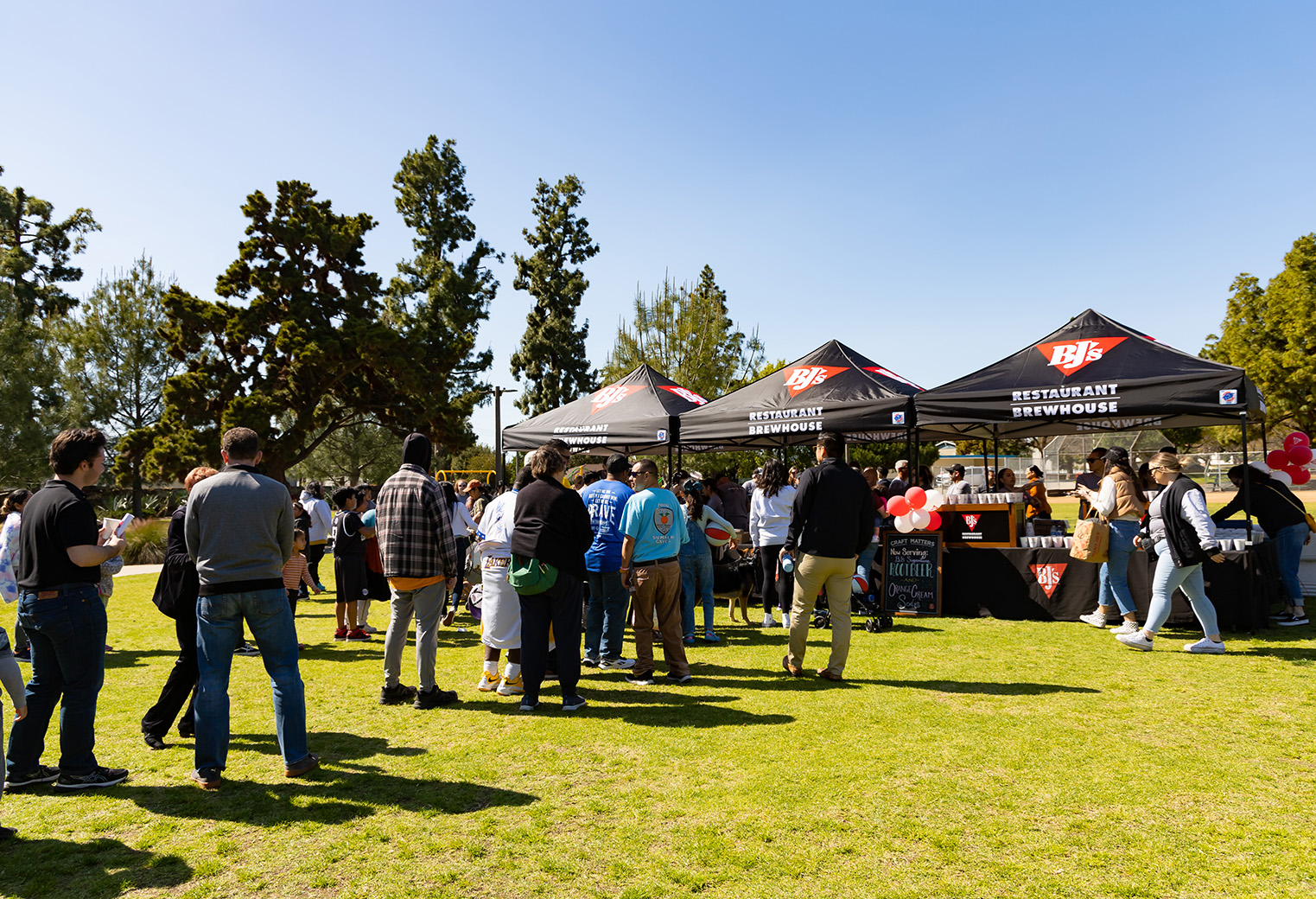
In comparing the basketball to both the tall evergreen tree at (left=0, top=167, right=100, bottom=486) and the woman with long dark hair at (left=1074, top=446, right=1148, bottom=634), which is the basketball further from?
the tall evergreen tree at (left=0, top=167, right=100, bottom=486)

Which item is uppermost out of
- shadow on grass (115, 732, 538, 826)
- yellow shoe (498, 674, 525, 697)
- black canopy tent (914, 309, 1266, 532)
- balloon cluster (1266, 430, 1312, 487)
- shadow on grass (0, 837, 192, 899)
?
black canopy tent (914, 309, 1266, 532)

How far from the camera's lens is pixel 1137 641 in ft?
22.5

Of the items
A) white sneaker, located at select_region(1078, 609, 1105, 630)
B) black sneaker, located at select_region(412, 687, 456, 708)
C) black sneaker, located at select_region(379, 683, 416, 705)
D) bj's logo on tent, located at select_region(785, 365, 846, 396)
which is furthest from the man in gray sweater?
white sneaker, located at select_region(1078, 609, 1105, 630)

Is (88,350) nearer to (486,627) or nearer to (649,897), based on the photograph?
(486,627)

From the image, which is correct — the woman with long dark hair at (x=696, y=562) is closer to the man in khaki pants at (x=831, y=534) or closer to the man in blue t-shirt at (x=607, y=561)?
the man in blue t-shirt at (x=607, y=561)

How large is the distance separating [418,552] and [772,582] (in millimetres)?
4497

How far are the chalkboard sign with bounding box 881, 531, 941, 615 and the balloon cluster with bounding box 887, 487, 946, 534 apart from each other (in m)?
0.25

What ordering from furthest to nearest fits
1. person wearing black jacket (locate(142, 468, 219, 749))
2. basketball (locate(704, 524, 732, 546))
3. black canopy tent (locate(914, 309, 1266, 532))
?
1. basketball (locate(704, 524, 732, 546))
2. black canopy tent (locate(914, 309, 1266, 532))
3. person wearing black jacket (locate(142, 468, 219, 749))

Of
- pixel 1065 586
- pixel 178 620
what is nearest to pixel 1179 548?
pixel 1065 586

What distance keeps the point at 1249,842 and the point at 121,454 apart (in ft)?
95.2

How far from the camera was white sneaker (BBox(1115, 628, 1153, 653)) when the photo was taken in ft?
22.5

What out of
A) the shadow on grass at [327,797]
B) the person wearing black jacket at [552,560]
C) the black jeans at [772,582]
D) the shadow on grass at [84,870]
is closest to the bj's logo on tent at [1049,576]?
the black jeans at [772,582]

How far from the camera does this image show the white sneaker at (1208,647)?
6.62m

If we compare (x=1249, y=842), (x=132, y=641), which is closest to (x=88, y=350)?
(x=132, y=641)
